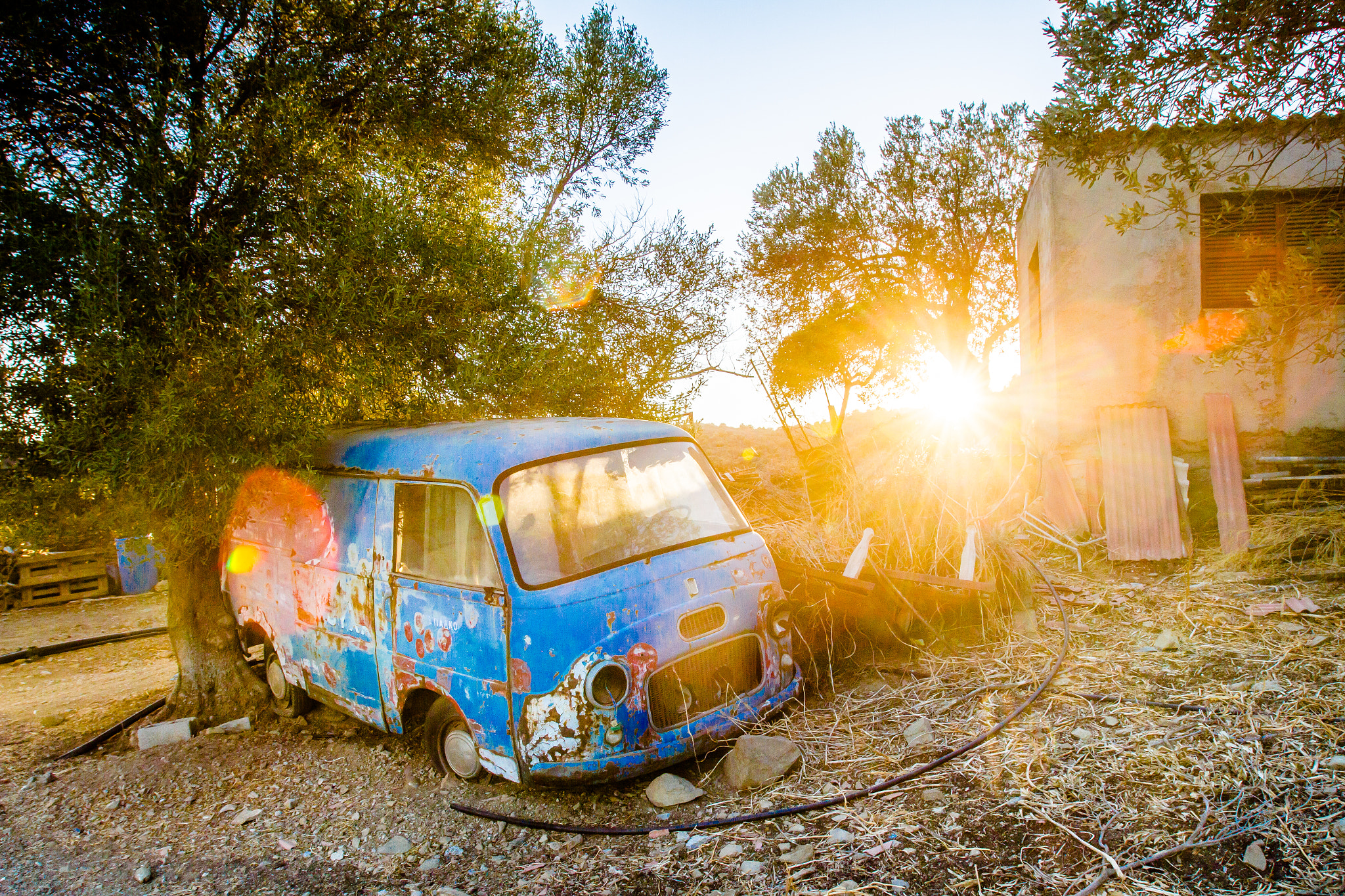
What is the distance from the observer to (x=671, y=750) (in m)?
3.84

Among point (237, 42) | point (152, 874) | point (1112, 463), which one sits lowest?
point (152, 874)

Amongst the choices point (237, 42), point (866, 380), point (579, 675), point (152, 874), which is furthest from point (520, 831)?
point (866, 380)

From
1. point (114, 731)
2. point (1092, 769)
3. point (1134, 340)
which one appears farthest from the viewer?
point (1134, 340)

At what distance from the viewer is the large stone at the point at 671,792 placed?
12.3 feet

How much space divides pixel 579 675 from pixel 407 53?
604cm

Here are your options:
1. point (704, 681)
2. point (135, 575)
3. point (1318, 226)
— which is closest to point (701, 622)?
point (704, 681)

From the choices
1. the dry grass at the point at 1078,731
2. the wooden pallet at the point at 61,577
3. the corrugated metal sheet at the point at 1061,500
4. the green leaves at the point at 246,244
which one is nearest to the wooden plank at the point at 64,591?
the wooden pallet at the point at 61,577

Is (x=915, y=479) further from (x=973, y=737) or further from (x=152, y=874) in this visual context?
(x=152, y=874)

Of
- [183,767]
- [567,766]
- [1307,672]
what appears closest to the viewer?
[567,766]

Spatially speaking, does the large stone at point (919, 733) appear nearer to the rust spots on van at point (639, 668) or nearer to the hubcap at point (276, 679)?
the rust spots on van at point (639, 668)

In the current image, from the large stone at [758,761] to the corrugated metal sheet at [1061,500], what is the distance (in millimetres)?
5329

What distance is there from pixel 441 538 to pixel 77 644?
24.7 ft

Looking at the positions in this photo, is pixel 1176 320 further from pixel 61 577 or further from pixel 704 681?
pixel 61 577

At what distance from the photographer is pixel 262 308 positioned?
5.15 m
